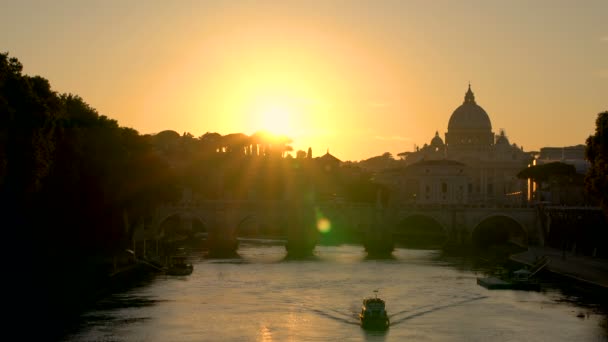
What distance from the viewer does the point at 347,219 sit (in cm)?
13962

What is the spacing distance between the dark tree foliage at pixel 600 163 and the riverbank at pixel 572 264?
207 inches

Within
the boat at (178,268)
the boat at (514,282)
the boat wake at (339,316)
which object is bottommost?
the boat wake at (339,316)

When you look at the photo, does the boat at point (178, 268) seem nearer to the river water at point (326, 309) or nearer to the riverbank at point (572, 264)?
the river water at point (326, 309)

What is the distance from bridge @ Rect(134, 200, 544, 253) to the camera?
134 meters

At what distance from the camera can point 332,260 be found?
4577 inches

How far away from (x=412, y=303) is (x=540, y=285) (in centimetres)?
1429

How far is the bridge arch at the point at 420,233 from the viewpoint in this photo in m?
148

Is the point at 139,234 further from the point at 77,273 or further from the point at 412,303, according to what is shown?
the point at 412,303

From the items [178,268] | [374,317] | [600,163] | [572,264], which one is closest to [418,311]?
[374,317]

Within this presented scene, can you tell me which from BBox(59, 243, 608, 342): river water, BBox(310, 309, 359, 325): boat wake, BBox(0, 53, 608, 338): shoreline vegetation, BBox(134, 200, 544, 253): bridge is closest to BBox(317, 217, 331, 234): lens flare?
BBox(134, 200, 544, 253): bridge

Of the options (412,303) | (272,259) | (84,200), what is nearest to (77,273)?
(84,200)

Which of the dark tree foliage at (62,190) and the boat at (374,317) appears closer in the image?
the boat at (374,317)

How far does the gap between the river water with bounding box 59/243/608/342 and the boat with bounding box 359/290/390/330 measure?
63 cm

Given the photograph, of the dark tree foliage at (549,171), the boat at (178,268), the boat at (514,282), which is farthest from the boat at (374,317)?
the dark tree foliage at (549,171)
